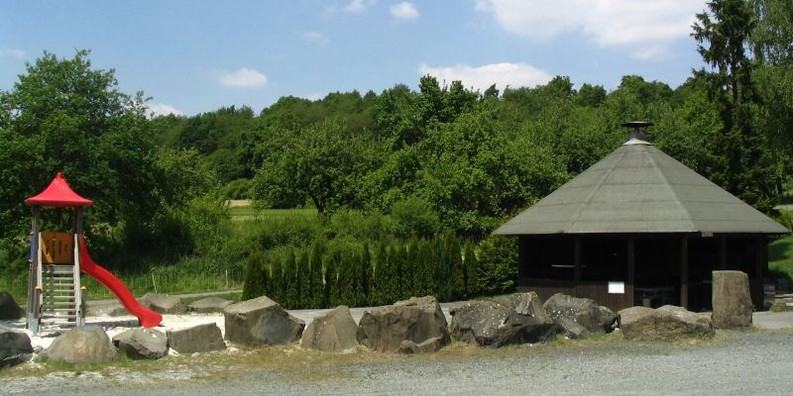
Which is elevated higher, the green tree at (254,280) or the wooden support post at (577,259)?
the wooden support post at (577,259)

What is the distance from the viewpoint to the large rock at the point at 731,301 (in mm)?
18297

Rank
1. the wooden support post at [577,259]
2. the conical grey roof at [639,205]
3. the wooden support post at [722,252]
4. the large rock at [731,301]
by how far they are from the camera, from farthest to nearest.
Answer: the wooden support post at [722,252] → the wooden support post at [577,259] → the conical grey roof at [639,205] → the large rock at [731,301]

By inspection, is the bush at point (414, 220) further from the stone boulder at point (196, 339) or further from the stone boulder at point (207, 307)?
the stone boulder at point (196, 339)

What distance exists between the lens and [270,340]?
1638 centimetres

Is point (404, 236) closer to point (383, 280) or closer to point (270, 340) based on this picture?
point (383, 280)

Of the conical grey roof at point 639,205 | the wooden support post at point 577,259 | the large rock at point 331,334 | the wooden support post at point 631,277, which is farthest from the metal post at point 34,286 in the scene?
the wooden support post at point 631,277

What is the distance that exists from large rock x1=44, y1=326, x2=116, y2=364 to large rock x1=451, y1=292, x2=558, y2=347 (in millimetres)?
6516

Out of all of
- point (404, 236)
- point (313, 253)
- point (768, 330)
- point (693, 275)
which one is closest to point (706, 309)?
point (693, 275)

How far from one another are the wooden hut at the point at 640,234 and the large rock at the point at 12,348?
13.3 meters

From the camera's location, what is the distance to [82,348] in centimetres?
1441

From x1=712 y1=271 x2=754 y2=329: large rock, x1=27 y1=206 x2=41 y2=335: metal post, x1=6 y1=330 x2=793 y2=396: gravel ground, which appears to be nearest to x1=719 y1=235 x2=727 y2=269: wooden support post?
x1=712 y1=271 x2=754 y2=329: large rock

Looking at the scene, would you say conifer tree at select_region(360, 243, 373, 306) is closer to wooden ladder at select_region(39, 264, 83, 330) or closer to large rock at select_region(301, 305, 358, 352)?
wooden ladder at select_region(39, 264, 83, 330)

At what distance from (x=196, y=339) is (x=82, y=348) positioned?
80.5 inches

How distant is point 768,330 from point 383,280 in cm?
1222
